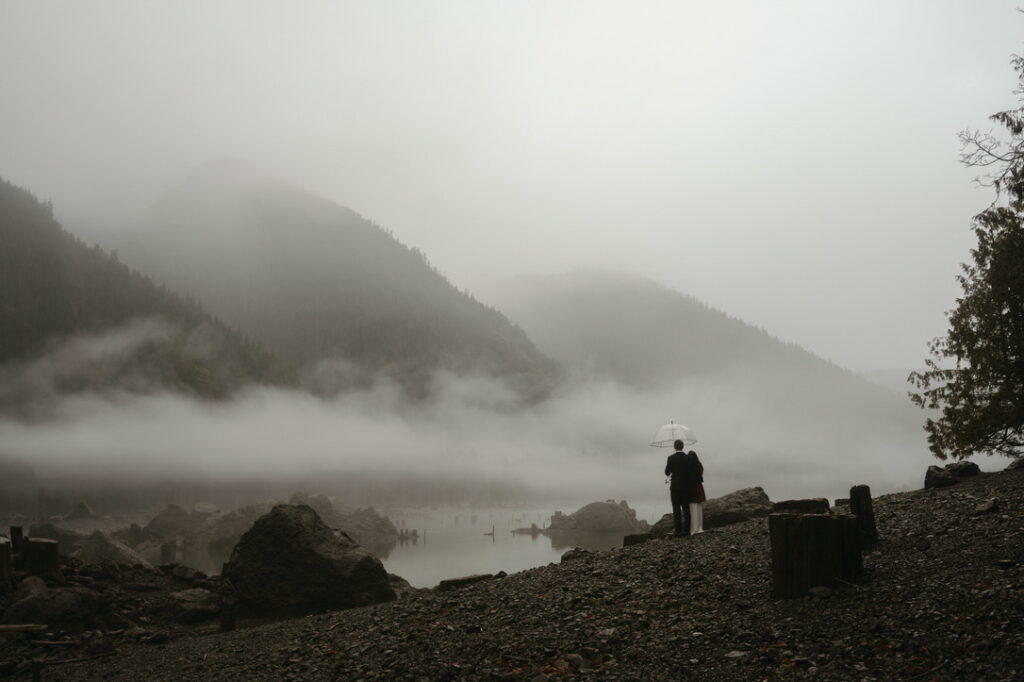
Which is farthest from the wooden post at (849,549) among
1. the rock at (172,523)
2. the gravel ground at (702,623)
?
the rock at (172,523)

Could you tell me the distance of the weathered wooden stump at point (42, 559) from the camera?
24.2 meters

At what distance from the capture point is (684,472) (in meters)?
20.2

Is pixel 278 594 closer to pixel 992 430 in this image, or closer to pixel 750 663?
pixel 750 663

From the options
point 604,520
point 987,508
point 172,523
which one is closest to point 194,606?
point 987,508

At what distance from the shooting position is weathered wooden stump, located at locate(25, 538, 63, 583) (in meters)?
24.2

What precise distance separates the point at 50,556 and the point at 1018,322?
118ft

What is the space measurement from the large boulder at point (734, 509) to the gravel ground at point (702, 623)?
3.33m

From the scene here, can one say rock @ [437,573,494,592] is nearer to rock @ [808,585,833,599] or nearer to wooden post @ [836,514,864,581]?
rock @ [808,585,833,599]

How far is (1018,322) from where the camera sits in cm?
2561

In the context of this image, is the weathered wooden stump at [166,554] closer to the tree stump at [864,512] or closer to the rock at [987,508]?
the tree stump at [864,512]

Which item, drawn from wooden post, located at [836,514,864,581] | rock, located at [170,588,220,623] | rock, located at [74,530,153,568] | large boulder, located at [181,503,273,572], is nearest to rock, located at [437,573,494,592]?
wooden post, located at [836,514,864,581]

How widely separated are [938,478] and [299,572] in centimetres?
1921

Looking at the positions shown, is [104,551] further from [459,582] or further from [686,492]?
[686,492]

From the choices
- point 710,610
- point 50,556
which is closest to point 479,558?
point 50,556
